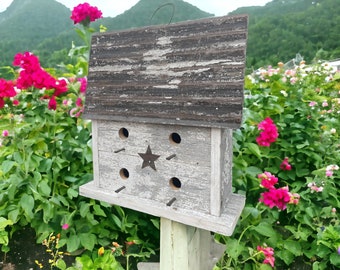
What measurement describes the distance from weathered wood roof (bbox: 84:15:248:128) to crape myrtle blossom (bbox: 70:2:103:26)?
718mm

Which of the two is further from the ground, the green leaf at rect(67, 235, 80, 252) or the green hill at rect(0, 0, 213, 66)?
the green hill at rect(0, 0, 213, 66)

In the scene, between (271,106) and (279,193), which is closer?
(279,193)

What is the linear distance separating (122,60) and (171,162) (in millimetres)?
431

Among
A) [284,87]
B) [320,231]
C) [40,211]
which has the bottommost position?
[320,231]

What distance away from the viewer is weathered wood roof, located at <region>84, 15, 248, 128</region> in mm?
1016

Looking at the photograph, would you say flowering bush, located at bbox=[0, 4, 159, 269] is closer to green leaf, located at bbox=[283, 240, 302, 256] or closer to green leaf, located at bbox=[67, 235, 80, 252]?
green leaf, located at bbox=[67, 235, 80, 252]

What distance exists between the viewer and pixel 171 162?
1181 mm

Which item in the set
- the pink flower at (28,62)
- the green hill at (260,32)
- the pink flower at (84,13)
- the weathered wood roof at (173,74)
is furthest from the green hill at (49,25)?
the weathered wood roof at (173,74)

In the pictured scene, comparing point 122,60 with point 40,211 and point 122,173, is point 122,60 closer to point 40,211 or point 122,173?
point 122,173

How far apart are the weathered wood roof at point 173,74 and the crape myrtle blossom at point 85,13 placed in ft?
2.36

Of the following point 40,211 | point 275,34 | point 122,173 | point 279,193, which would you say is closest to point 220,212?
point 122,173

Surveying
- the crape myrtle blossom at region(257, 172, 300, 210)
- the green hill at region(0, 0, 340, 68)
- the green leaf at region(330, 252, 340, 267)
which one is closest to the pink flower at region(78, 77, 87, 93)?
the crape myrtle blossom at region(257, 172, 300, 210)

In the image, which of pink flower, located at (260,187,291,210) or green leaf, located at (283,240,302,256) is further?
green leaf, located at (283,240,302,256)

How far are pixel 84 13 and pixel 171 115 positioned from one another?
1191mm
